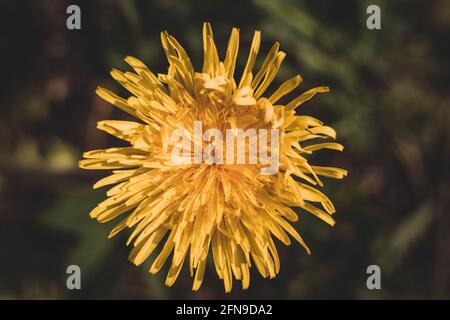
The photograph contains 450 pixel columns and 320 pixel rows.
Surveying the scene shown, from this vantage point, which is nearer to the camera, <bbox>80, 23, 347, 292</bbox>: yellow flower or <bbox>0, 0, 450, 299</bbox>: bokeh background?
<bbox>80, 23, 347, 292</bbox>: yellow flower

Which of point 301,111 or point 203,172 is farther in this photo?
point 301,111

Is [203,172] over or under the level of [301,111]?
under

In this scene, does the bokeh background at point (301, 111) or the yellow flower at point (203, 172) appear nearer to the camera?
the yellow flower at point (203, 172)

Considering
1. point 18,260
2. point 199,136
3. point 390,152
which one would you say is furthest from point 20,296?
point 390,152
